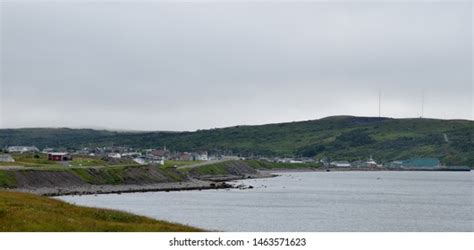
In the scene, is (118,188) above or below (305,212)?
above

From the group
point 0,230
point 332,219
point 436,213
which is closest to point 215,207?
point 332,219

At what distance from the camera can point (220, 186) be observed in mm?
185250

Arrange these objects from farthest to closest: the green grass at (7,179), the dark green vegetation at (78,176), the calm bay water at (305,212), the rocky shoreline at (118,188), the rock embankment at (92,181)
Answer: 1. the dark green vegetation at (78,176)
2. the rock embankment at (92,181)
3. the rocky shoreline at (118,188)
4. the green grass at (7,179)
5. the calm bay water at (305,212)

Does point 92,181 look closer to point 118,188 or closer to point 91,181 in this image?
point 91,181

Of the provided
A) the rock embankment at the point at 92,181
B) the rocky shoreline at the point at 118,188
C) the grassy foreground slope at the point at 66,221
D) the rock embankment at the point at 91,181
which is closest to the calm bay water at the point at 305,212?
the rocky shoreline at the point at 118,188

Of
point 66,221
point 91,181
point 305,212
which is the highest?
point 66,221

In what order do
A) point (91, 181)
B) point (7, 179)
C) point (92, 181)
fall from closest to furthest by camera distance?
point (7, 179)
point (91, 181)
point (92, 181)

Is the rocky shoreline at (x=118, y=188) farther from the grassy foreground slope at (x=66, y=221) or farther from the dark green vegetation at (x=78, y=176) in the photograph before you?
the grassy foreground slope at (x=66, y=221)

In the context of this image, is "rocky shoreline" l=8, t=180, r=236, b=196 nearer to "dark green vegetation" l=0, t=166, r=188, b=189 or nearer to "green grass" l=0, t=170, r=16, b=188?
"dark green vegetation" l=0, t=166, r=188, b=189

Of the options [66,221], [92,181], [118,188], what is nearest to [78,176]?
[92,181]

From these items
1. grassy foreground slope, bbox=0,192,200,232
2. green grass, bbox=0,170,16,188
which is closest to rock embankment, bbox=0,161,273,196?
green grass, bbox=0,170,16,188

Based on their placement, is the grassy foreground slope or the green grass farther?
the green grass

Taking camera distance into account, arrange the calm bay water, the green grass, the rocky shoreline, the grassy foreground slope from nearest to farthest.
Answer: the grassy foreground slope
the calm bay water
the green grass
the rocky shoreline
